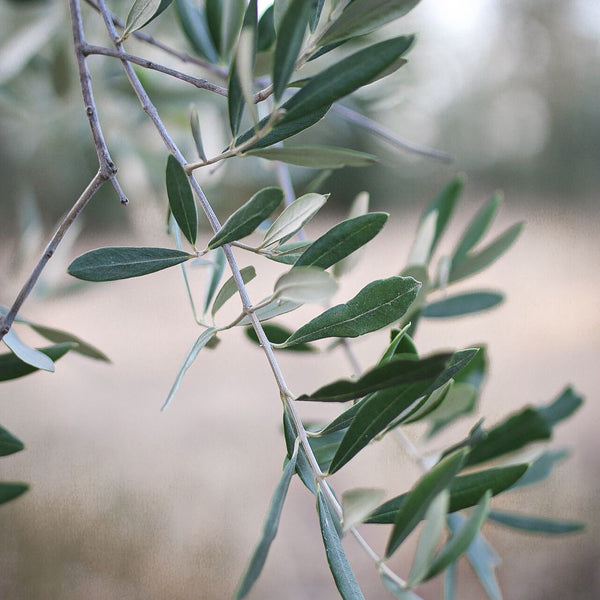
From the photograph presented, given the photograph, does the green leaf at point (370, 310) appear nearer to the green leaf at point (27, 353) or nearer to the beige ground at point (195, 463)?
the green leaf at point (27, 353)

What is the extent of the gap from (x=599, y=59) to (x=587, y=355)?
3.92m

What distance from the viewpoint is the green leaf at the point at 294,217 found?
195 millimetres

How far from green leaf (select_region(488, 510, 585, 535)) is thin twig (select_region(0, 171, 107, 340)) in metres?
0.30

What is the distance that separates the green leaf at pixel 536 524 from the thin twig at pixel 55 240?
1.00 feet

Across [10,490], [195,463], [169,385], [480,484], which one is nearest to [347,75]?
[480,484]

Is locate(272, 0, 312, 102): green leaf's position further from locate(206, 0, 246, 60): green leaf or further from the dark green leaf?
locate(206, 0, 246, 60): green leaf

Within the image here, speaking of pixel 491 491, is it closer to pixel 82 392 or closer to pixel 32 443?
pixel 32 443

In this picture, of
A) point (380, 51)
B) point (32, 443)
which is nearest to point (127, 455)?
point (32, 443)

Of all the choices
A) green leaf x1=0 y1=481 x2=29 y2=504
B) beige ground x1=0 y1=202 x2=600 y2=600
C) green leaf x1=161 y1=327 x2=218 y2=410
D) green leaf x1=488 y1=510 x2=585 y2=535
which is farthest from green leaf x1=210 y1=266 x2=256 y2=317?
beige ground x1=0 y1=202 x2=600 y2=600

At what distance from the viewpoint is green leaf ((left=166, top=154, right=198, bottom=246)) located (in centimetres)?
19

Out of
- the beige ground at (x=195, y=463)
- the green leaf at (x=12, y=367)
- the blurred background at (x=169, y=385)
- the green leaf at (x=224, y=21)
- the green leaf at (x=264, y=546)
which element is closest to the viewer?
the green leaf at (x=264, y=546)

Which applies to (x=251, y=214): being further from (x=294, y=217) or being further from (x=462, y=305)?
(x=462, y=305)

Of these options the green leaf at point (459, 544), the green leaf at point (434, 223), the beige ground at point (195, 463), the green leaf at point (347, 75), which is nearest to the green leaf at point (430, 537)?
the green leaf at point (459, 544)

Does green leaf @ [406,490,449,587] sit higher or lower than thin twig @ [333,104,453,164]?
lower
